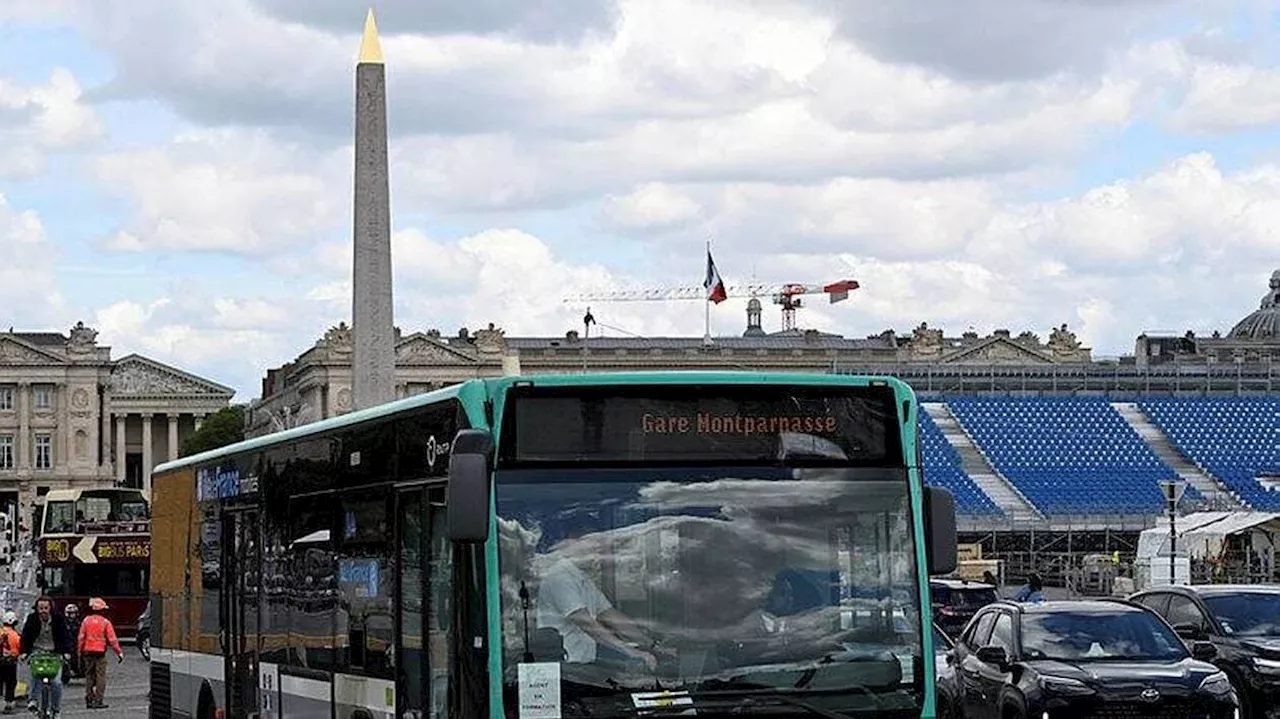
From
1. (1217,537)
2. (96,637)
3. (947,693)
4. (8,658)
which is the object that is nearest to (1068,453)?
(1217,537)

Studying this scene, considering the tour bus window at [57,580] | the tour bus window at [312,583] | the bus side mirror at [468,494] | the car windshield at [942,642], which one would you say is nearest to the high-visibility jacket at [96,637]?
the car windshield at [942,642]

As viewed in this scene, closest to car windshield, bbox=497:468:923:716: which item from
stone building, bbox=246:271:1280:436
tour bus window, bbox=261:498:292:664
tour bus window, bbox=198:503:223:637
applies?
tour bus window, bbox=261:498:292:664

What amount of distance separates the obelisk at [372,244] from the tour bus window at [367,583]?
23754 mm

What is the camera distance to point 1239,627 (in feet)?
72.2

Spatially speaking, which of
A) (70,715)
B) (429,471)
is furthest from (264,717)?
(70,715)

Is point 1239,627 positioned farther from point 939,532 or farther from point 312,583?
point 939,532

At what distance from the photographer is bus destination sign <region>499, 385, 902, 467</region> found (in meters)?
11.4

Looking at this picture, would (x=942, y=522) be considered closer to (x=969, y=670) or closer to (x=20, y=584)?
(x=969, y=670)

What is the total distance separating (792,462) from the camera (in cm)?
1154

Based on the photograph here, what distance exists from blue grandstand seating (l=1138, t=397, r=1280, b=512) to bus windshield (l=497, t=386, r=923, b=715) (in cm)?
8311

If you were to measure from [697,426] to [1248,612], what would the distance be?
11994 mm

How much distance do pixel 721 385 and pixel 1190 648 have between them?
9.15 meters

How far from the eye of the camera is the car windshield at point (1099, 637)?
19016mm

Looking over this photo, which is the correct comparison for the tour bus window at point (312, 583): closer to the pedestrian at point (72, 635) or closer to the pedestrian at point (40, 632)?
the pedestrian at point (40, 632)
